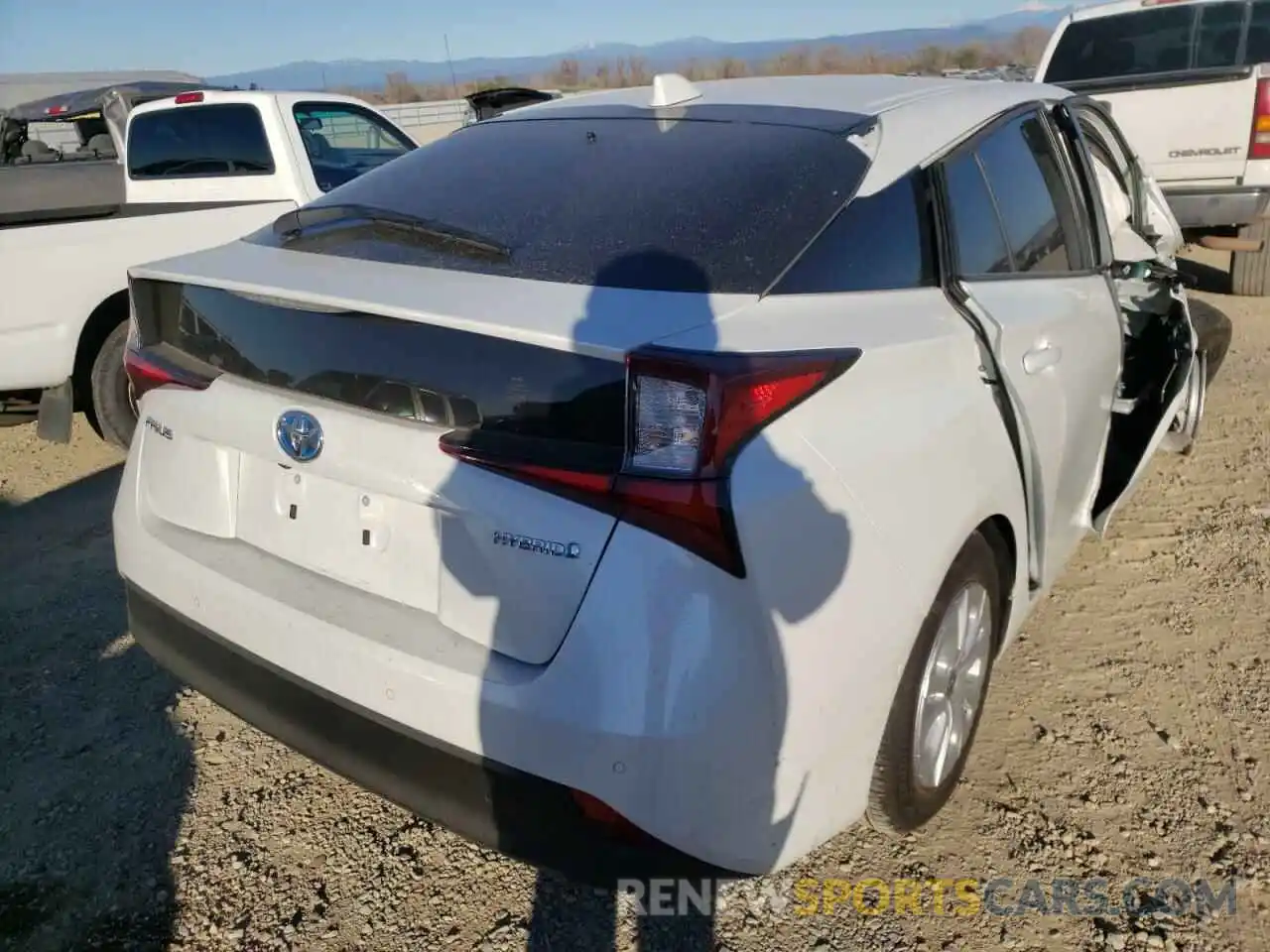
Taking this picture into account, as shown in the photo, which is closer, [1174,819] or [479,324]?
[479,324]

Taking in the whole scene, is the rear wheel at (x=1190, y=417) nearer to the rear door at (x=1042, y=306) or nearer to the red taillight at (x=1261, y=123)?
the rear door at (x=1042, y=306)

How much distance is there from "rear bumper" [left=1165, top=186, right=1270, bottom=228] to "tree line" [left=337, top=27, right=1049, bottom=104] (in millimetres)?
23841

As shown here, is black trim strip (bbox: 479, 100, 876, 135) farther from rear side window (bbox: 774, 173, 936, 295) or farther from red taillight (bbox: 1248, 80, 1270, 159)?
red taillight (bbox: 1248, 80, 1270, 159)

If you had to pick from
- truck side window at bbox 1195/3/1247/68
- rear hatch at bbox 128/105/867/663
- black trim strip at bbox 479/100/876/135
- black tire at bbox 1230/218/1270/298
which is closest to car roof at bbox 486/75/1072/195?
black trim strip at bbox 479/100/876/135

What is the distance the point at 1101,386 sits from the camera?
3.13 metres

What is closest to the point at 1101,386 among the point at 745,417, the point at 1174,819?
the point at 1174,819

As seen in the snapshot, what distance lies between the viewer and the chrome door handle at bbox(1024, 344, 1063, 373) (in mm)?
2545

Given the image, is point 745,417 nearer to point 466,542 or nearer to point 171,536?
point 466,542

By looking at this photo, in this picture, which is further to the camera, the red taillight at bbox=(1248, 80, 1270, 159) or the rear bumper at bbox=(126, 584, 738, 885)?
the red taillight at bbox=(1248, 80, 1270, 159)

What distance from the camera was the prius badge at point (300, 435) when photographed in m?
2.01

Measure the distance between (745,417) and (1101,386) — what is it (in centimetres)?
190

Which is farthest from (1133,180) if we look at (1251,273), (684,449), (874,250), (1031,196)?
(1251,273)
